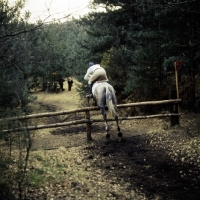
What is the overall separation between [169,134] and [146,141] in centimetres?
86

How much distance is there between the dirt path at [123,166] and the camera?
478cm

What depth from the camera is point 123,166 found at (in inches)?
241

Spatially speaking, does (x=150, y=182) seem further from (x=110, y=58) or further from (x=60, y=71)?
(x=60, y=71)

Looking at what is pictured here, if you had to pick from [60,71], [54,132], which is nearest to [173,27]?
[54,132]

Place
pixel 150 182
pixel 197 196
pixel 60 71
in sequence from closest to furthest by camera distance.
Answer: pixel 197 196 → pixel 150 182 → pixel 60 71

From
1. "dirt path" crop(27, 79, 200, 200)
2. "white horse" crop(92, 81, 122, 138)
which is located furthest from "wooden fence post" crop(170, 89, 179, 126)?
"white horse" crop(92, 81, 122, 138)

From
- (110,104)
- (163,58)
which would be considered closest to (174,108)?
(110,104)

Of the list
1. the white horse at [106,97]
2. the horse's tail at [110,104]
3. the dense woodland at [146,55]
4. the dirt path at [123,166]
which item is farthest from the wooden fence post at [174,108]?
the horse's tail at [110,104]

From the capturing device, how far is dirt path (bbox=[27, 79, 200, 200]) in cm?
478

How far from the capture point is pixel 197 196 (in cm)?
456

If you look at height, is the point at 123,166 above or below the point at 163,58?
below

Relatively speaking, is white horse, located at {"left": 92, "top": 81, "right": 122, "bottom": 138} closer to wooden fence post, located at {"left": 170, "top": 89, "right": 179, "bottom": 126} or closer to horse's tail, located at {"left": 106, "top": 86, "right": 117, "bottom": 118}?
horse's tail, located at {"left": 106, "top": 86, "right": 117, "bottom": 118}

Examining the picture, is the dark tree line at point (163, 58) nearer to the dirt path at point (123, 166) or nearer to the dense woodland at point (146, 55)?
the dense woodland at point (146, 55)

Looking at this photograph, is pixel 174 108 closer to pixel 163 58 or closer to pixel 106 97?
pixel 106 97
